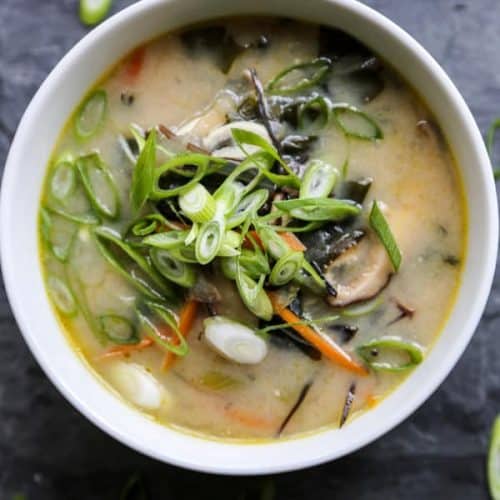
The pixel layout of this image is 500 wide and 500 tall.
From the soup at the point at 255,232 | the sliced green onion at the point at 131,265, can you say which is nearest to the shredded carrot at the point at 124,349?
the soup at the point at 255,232

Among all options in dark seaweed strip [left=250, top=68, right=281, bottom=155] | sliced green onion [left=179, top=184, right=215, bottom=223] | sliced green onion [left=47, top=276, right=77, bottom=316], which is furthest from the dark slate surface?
sliced green onion [left=179, top=184, right=215, bottom=223]

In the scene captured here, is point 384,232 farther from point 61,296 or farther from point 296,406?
point 61,296

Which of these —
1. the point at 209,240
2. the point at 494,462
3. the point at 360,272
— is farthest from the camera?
the point at 494,462

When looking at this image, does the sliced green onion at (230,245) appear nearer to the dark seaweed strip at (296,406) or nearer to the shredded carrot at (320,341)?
the shredded carrot at (320,341)

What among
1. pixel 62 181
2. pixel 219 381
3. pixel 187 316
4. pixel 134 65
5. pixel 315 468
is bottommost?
pixel 315 468

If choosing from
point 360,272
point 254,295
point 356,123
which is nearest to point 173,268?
point 254,295

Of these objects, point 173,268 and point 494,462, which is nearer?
point 173,268

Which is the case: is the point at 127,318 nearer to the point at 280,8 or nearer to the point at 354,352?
the point at 354,352
